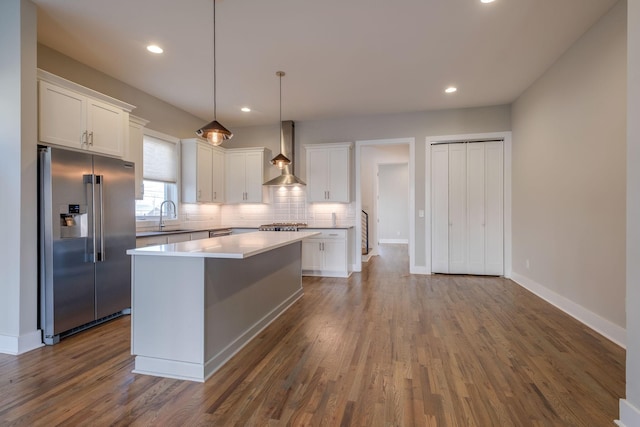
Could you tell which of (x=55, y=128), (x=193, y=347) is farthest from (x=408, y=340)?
(x=55, y=128)

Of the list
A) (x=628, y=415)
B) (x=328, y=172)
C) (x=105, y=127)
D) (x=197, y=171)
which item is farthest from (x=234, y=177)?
(x=628, y=415)

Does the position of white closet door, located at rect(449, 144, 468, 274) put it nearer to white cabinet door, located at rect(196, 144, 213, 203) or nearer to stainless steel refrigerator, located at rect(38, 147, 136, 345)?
white cabinet door, located at rect(196, 144, 213, 203)

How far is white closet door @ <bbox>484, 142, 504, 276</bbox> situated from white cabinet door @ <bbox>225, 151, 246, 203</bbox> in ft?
15.0

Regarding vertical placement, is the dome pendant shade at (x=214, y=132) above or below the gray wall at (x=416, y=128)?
below

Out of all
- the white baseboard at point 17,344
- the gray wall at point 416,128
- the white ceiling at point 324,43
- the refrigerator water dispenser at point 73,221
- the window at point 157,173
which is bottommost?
the white baseboard at point 17,344

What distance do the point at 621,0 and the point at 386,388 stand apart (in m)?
3.79

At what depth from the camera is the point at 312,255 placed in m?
5.80

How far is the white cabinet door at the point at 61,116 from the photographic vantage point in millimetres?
2926

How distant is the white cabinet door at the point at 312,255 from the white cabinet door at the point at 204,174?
6.68ft

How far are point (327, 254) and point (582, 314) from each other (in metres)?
3.56

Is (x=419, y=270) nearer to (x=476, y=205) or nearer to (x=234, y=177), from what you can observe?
(x=476, y=205)

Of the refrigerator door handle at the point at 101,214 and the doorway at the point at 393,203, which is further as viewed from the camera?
the doorway at the point at 393,203

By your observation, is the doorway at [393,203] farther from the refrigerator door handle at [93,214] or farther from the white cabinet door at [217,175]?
the refrigerator door handle at [93,214]

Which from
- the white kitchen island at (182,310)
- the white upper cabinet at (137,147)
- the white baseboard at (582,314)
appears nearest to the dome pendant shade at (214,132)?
the white kitchen island at (182,310)
